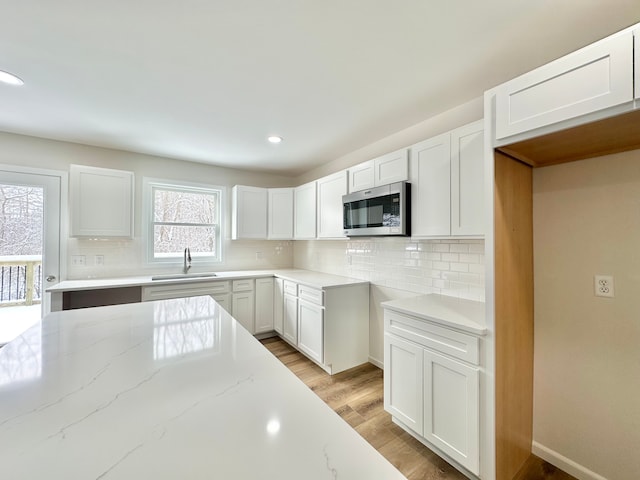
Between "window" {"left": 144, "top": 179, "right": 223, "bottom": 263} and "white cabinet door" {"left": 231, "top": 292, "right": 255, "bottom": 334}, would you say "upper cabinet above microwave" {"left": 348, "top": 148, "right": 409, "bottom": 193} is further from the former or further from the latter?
"window" {"left": 144, "top": 179, "right": 223, "bottom": 263}

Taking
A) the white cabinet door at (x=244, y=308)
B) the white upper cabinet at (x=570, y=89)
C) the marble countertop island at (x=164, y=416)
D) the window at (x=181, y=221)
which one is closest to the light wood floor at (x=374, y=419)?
the white cabinet door at (x=244, y=308)

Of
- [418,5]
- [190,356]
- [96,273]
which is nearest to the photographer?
[190,356]

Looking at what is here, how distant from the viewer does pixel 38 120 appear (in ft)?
8.30

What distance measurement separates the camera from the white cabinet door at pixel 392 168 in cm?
230

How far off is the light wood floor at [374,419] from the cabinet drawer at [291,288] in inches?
29.2


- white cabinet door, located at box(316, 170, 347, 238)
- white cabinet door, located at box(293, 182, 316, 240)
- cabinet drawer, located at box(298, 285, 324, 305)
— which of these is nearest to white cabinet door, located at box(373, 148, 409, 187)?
white cabinet door, located at box(316, 170, 347, 238)

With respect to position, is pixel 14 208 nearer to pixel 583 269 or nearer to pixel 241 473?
pixel 241 473

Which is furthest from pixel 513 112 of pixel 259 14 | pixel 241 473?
pixel 241 473

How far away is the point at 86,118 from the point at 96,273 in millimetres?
1723

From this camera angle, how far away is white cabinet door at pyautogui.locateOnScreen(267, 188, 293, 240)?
3975 millimetres

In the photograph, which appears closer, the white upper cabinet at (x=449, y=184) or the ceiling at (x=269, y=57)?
the ceiling at (x=269, y=57)

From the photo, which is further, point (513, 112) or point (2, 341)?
point (2, 341)

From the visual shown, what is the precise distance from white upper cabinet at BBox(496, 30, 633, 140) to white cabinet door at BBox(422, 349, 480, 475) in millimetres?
1340

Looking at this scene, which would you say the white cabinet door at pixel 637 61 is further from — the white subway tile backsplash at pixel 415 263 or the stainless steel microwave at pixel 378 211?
the stainless steel microwave at pixel 378 211
